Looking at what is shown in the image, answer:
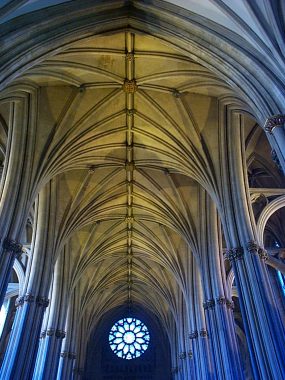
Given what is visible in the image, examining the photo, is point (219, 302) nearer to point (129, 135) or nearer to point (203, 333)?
point (203, 333)

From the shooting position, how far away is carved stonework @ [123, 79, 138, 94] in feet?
46.4

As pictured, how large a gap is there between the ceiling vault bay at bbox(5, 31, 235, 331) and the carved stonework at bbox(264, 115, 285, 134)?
488cm

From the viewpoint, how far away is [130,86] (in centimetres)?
1426

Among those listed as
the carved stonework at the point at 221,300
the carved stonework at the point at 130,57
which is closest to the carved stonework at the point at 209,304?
the carved stonework at the point at 221,300

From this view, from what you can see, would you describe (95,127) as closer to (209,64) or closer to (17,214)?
(17,214)

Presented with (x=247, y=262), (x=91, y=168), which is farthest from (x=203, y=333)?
(x=91, y=168)

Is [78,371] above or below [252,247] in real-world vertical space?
above

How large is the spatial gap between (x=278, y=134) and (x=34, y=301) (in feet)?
36.9

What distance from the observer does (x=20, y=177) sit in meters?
13.6

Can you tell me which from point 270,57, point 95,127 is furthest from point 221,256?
point 270,57

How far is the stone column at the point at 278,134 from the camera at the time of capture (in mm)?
8000

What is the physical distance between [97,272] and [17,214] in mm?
14691

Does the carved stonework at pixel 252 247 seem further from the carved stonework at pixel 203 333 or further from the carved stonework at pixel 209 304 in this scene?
the carved stonework at pixel 203 333

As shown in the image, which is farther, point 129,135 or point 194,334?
point 194,334
